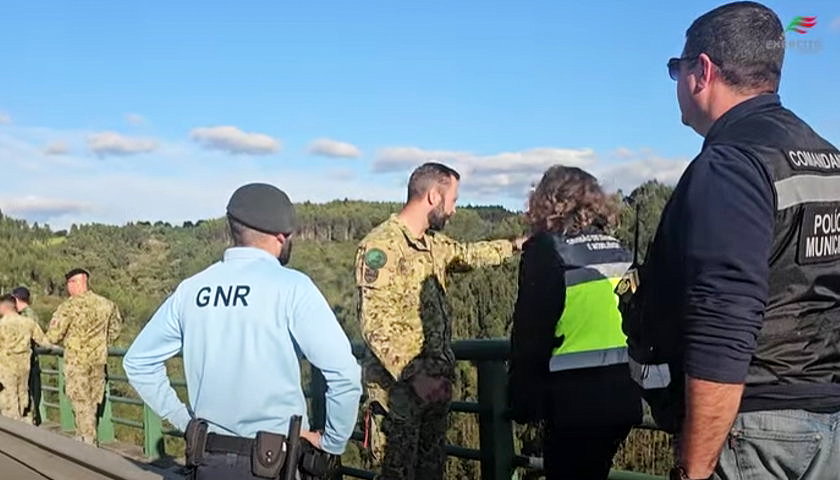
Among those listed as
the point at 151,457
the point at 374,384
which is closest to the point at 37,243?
the point at 151,457

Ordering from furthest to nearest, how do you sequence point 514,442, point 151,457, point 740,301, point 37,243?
point 37,243, point 151,457, point 514,442, point 740,301

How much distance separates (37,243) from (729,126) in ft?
197

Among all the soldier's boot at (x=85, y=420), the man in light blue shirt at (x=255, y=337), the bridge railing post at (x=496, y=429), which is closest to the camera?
the man in light blue shirt at (x=255, y=337)

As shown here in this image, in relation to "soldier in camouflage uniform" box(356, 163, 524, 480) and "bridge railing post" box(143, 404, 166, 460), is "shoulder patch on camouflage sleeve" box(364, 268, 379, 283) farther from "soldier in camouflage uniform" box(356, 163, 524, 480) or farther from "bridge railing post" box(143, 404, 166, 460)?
"bridge railing post" box(143, 404, 166, 460)

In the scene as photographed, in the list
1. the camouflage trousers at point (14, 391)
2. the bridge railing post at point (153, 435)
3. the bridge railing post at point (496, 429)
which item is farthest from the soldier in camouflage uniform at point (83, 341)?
the bridge railing post at point (496, 429)

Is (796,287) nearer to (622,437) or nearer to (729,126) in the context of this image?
(729,126)

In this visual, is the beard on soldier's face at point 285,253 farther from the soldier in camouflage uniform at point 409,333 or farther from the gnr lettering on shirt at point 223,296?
the soldier in camouflage uniform at point 409,333

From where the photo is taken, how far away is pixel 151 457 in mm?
8344

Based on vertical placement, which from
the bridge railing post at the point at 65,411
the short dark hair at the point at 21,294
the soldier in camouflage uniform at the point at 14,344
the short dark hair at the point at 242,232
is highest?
the short dark hair at the point at 242,232

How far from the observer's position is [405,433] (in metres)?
4.02

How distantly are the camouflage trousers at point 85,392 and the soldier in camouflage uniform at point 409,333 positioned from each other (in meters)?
6.22

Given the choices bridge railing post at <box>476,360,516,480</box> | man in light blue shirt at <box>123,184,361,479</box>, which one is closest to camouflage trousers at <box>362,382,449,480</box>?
bridge railing post at <box>476,360,516,480</box>

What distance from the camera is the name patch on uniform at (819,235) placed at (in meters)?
1.98

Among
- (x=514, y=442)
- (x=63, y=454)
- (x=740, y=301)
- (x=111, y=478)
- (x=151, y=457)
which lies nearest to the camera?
(x=740, y=301)
